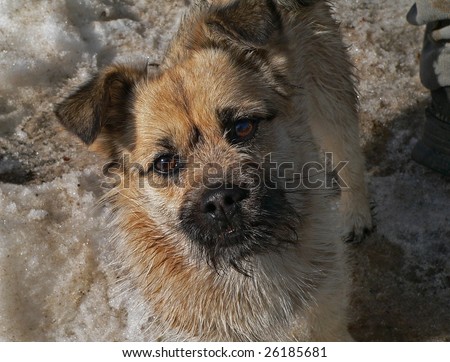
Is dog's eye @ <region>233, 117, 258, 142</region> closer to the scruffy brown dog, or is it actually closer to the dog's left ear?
the scruffy brown dog

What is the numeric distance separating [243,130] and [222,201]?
47 centimetres

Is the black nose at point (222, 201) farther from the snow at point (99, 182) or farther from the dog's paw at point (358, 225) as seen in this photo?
the dog's paw at point (358, 225)

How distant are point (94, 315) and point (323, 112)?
1786 millimetres

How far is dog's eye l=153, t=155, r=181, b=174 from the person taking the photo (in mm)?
3023

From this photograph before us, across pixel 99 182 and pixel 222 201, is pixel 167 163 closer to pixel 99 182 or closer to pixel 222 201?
pixel 222 201

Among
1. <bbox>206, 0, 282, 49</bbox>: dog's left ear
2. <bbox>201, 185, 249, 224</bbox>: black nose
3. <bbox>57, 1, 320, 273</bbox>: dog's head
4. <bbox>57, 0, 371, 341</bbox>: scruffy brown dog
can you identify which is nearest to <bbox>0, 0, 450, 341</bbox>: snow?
<bbox>57, 0, 371, 341</bbox>: scruffy brown dog

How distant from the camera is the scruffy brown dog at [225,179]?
2.89 metres

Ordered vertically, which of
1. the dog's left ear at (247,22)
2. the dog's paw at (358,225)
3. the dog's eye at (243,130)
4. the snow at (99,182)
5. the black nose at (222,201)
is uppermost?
the dog's left ear at (247,22)

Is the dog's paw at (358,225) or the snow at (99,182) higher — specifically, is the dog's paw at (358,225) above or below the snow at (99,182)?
below

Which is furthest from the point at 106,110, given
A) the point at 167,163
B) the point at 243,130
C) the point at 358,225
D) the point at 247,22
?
the point at 358,225

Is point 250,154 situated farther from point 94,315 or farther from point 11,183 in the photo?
point 11,183

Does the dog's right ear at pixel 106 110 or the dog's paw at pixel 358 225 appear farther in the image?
the dog's paw at pixel 358 225

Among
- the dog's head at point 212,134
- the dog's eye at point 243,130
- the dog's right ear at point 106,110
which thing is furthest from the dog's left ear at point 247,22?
the dog's right ear at point 106,110
